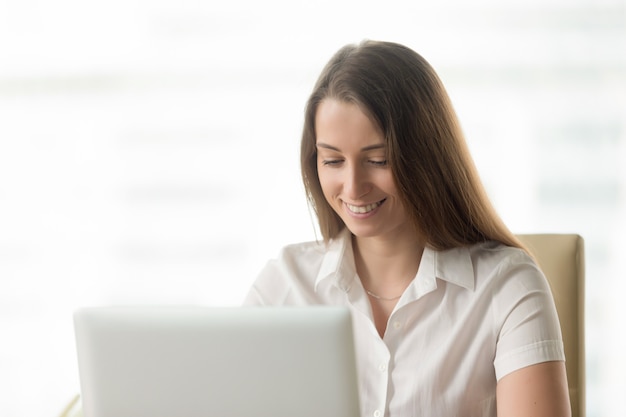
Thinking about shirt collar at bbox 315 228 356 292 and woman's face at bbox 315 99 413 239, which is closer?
woman's face at bbox 315 99 413 239

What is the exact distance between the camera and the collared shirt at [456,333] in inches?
59.9

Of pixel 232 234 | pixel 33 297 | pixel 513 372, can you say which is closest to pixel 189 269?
pixel 232 234

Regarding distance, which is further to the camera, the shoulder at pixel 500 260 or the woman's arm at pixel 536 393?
the shoulder at pixel 500 260

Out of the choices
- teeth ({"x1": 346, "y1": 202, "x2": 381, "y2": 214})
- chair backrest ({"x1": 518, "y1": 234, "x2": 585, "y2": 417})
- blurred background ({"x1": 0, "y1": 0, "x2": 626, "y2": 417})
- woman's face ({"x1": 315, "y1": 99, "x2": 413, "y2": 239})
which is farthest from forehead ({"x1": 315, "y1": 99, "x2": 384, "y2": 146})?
blurred background ({"x1": 0, "y1": 0, "x2": 626, "y2": 417})

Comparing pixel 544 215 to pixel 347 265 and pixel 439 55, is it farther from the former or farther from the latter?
pixel 347 265

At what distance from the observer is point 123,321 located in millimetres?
1035

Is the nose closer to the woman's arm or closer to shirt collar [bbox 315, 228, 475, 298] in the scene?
shirt collar [bbox 315, 228, 475, 298]

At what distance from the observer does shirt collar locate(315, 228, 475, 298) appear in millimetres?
1618

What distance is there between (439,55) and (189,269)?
114 cm

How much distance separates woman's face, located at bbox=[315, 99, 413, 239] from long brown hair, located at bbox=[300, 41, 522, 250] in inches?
0.9

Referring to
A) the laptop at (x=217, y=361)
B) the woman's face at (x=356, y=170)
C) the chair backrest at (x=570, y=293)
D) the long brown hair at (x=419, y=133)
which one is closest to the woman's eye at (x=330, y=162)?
the woman's face at (x=356, y=170)

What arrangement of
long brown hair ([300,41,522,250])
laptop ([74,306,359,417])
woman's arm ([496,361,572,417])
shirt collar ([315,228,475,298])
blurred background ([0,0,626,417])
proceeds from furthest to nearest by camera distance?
blurred background ([0,0,626,417]) → shirt collar ([315,228,475,298]) → long brown hair ([300,41,522,250]) → woman's arm ([496,361,572,417]) → laptop ([74,306,359,417])

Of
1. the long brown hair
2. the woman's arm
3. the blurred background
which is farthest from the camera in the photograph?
the blurred background

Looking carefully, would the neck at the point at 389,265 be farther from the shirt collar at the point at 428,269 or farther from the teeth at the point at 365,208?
the teeth at the point at 365,208
